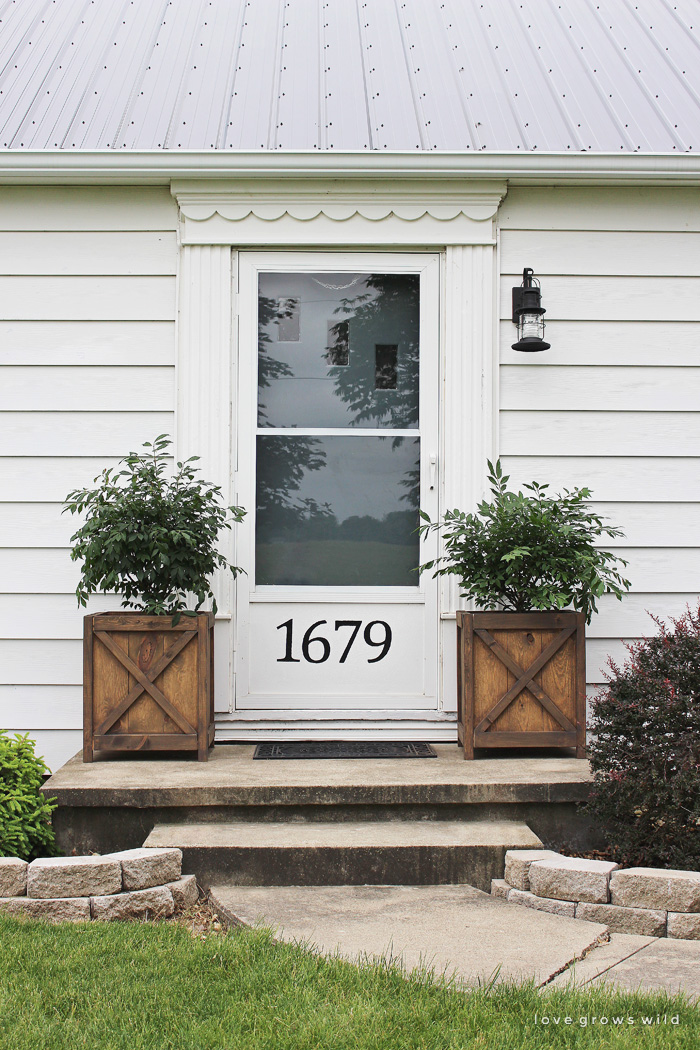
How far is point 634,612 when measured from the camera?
4301mm

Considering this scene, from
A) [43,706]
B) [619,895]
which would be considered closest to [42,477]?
[43,706]

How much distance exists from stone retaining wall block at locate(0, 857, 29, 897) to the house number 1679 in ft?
5.37

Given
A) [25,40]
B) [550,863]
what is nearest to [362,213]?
[25,40]

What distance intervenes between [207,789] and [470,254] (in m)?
2.86

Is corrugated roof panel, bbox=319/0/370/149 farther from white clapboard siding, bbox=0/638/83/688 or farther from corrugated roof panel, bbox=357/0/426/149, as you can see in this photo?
white clapboard siding, bbox=0/638/83/688

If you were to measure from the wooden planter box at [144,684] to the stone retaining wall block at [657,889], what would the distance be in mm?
1815

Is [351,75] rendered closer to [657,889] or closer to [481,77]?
[481,77]

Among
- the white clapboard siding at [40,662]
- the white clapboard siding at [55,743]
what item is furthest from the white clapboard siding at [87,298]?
→ the white clapboard siding at [55,743]

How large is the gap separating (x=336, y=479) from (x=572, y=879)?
7.34 feet

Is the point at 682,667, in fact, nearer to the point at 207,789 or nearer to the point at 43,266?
the point at 207,789

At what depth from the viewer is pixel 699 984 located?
2.38m

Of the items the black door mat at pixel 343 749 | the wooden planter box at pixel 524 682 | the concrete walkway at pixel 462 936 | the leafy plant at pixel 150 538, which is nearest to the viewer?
the concrete walkway at pixel 462 936

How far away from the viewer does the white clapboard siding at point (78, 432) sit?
4.29 meters

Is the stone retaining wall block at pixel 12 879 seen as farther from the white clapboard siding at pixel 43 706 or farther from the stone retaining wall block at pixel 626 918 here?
the stone retaining wall block at pixel 626 918
